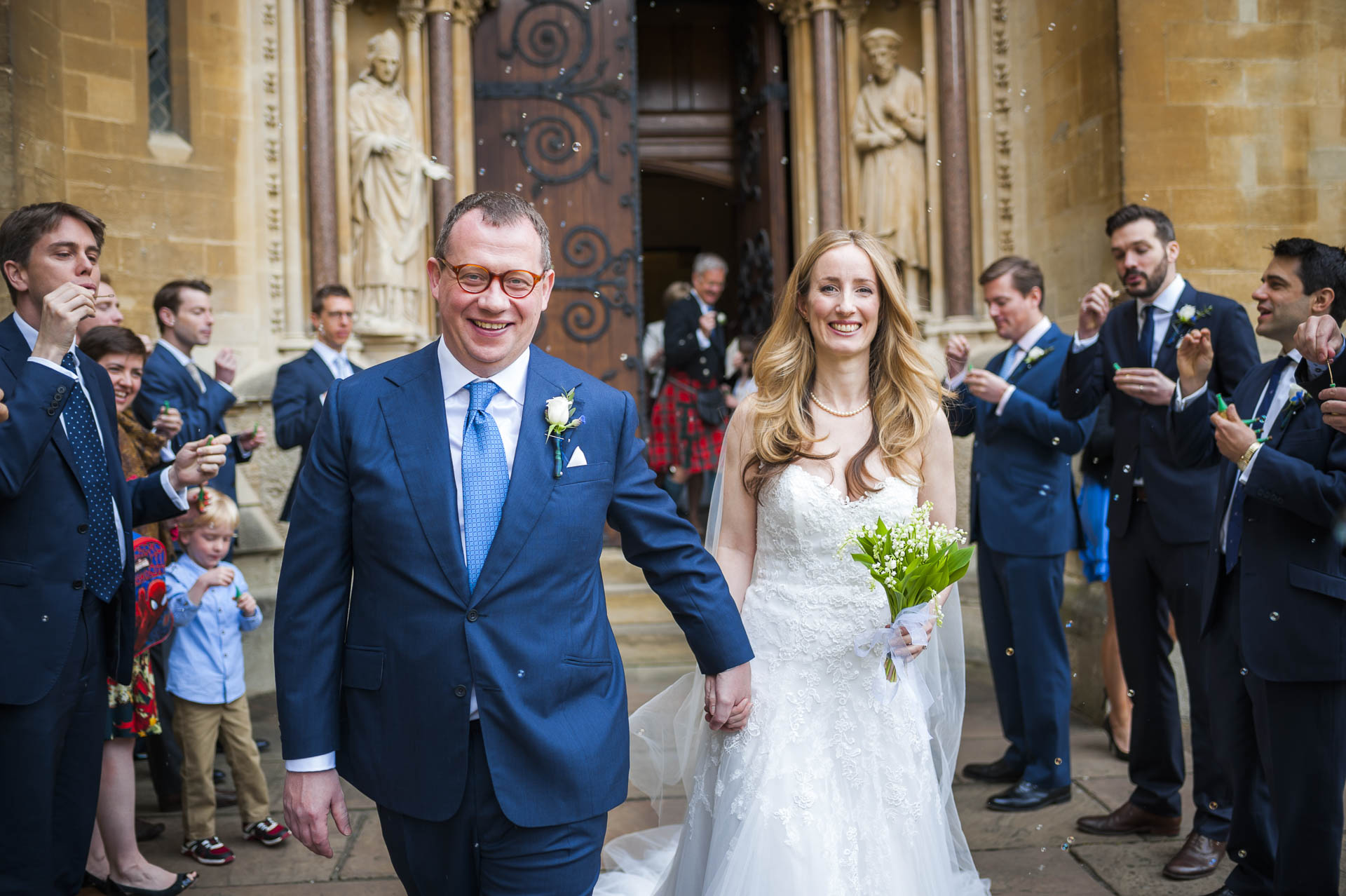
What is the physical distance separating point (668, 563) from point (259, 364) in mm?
5530

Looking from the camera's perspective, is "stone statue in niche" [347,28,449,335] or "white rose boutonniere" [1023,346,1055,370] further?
"stone statue in niche" [347,28,449,335]

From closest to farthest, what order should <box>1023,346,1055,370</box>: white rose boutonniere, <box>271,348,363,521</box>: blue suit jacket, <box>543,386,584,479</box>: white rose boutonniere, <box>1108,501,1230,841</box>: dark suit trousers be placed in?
<box>543,386,584,479</box>: white rose boutonniere, <box>1108,501,1230,841</box>: dark suit trousers, <box>1023,346,1055,370</box>: white rose boutonniere, <box>271,348,363,521</box>: blue suit jacket

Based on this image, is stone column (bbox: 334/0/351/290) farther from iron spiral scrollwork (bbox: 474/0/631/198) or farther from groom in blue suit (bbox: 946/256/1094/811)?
groom in blue suit (bbox: 946/256/1094/811)

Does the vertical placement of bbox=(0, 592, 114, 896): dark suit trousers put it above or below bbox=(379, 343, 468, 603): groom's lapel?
below

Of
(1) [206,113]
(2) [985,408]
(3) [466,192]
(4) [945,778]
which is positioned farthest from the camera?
(3) [466,192]

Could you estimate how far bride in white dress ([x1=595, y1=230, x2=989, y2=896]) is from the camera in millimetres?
2678

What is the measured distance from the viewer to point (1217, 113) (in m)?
6.47

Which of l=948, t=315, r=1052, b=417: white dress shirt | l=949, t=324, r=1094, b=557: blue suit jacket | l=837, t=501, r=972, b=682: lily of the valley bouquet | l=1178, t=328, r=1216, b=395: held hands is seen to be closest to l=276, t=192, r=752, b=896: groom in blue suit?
l=837, t=501, r=972, b=682: lily of the valley bouquet

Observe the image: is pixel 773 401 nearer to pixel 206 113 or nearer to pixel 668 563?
pixel 668 563

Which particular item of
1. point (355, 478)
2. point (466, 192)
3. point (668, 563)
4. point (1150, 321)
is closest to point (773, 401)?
point (668, 563)

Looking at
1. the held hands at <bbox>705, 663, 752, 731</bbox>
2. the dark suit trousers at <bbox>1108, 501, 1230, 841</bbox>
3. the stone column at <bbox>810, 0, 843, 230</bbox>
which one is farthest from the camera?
the stone column at <bbox>810, 0, 843, 230</bbox>

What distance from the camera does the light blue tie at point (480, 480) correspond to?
86.7 inches

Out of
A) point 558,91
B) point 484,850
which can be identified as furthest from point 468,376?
point 558,91

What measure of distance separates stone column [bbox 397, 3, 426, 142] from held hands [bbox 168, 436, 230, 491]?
4.96 meters
